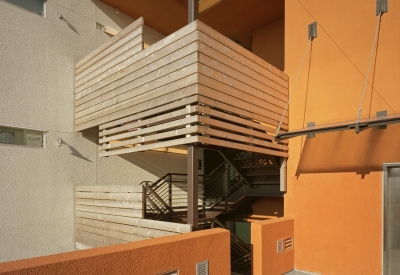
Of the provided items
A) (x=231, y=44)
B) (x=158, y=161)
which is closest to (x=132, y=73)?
(x=231, y=44)

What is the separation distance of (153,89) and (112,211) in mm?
3069

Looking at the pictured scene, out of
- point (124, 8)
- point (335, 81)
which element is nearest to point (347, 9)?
point (335, 81)

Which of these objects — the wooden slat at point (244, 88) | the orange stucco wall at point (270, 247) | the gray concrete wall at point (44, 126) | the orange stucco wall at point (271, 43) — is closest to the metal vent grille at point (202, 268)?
the orange stucco wall at point (270, 247)

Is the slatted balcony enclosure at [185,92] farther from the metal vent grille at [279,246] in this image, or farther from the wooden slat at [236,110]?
the metal vent grille at [279,246]

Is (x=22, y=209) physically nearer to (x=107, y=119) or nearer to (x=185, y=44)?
(x=107, y=119)

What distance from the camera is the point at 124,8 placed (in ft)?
34.7

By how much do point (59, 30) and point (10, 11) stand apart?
1.34 m

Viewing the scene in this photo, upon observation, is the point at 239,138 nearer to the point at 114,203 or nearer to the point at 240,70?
the point at 240,70

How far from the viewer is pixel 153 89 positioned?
644 cm

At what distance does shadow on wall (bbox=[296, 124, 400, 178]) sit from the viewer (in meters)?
6.11

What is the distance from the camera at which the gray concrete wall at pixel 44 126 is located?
768cm

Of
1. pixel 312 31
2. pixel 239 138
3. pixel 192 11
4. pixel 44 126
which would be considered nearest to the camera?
pixel 192 11

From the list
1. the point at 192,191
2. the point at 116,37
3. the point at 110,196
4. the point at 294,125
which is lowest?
the point at 110,196

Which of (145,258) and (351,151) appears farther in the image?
(351,151)
